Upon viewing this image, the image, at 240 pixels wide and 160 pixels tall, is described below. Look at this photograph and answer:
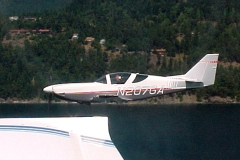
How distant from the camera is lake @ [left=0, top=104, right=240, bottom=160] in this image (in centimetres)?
1427

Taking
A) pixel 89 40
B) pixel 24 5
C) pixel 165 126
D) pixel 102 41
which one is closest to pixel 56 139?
pixel 165 126

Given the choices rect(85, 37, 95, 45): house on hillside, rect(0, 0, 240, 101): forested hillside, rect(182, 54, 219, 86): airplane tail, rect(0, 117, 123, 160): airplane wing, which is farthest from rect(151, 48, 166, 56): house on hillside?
rect(0, 117, 123, 160): airplane wing

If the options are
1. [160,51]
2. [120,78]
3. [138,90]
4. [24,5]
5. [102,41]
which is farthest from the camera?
[24,5]

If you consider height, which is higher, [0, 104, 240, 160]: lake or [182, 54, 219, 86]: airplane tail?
[182, 54, 219, 86]: airplane tail

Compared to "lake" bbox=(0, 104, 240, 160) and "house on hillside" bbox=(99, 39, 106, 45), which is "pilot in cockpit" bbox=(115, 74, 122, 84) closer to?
"lake" bbox=(0, 104, 240, 160)

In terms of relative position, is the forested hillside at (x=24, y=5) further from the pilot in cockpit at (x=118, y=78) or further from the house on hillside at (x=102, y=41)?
the pilot in cockpit at (x=118, y=78)

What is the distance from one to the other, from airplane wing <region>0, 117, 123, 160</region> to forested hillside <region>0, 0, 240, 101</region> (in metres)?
11.3

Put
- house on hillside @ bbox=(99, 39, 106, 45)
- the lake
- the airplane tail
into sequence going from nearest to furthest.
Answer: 1. the airplane tail
2. the lake
3. house on hillside @ bbox=(99, 39, 106, 45)

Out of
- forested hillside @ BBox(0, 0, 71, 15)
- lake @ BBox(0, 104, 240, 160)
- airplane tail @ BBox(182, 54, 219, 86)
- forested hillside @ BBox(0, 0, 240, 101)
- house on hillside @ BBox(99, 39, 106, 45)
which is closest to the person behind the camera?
airplane tail @ BBox(182, 54, 219, 86)

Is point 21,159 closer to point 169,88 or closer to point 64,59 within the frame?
point 169,88

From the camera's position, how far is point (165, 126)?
17234 millimetres

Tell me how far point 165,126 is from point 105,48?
8.84m

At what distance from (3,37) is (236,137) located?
1221 cm

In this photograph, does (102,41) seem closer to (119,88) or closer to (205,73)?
(205,73)
